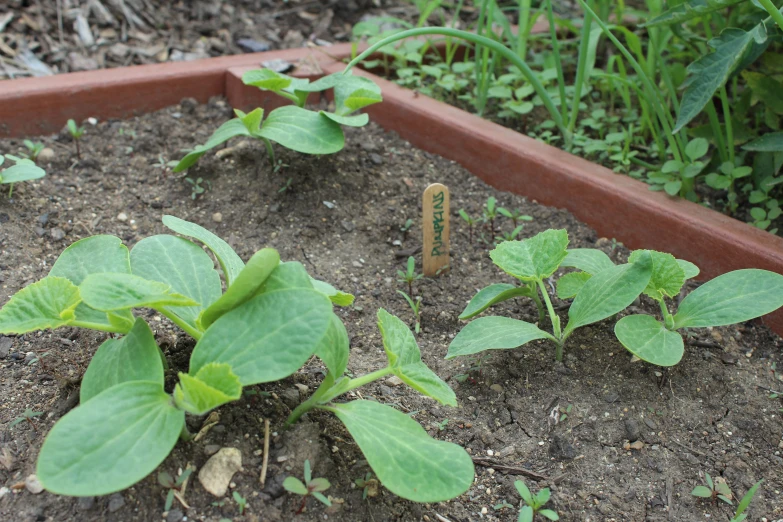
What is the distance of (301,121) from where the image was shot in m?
1.98

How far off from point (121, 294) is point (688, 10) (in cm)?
141

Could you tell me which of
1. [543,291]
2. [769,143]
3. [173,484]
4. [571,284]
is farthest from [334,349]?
[769,143]

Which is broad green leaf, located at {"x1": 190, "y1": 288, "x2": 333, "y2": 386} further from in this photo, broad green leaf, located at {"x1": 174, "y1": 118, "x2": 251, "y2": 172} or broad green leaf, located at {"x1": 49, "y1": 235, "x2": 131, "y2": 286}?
broad green leaf, located at {"x1": 174, "y1": 118, "x2": 251, "y2": 172}

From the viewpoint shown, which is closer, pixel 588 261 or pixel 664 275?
pixel 664 275

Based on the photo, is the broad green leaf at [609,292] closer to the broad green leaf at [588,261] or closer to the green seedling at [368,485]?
the broad green leaf at [588,261]

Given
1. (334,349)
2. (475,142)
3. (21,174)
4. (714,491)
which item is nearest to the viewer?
(334,349)

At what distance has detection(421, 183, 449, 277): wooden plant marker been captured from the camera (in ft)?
5.75

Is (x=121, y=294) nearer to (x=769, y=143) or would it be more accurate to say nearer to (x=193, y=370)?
(x=193, y=370)

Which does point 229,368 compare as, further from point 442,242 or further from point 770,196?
point 770,196

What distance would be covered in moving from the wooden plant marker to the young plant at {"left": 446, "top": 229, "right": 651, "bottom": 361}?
23 cm

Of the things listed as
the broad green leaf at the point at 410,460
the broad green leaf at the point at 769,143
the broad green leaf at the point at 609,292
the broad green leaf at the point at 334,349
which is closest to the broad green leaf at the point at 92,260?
the broad green leaf at the point at 334,349

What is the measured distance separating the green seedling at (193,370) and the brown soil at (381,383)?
14 centimetres

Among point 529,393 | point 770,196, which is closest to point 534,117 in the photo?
point 770,196

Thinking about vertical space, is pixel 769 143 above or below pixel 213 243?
above
